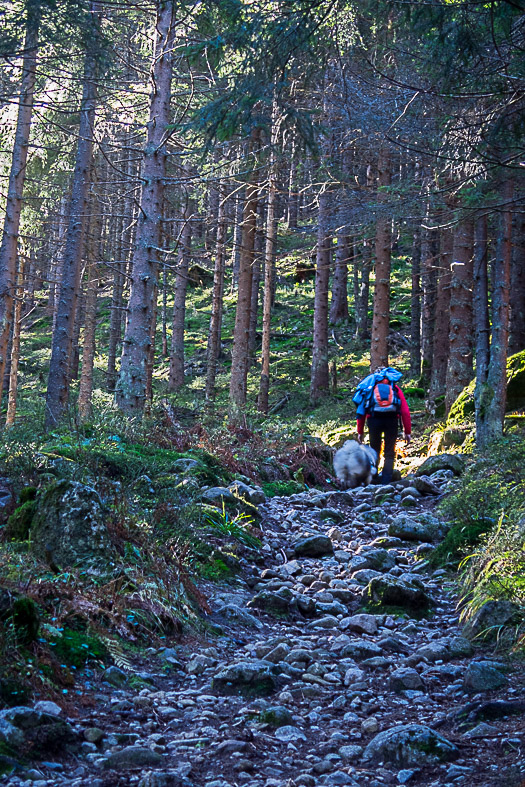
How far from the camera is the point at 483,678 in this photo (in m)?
4.12

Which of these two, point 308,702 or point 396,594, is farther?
point 396,594

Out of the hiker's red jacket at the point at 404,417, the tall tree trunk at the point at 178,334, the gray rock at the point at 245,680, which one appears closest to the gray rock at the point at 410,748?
the gray rock at the point at 245,680

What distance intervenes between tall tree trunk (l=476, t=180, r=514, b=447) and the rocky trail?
5.02 m

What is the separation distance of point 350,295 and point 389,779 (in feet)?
122

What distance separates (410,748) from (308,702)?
3.10ft

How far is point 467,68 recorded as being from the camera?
7.43 metres

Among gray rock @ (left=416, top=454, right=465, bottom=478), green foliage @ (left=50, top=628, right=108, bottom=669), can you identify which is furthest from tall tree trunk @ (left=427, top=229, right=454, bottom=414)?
green foliage @ (left=50, top=628, right=108, bottom=669)

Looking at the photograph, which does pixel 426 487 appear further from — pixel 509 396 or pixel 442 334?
pixel 442 334

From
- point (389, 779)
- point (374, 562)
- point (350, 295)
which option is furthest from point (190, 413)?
point (350, 295)

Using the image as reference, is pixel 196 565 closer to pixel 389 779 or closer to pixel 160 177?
pixel 389 779

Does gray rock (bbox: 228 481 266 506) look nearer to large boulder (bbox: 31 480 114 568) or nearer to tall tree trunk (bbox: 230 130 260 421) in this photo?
large boulder (bbox: 31 480 114 568)

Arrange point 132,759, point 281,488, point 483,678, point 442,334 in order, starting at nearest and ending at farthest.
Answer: point 132,759, point 483,678, point 281,488, point 442,334

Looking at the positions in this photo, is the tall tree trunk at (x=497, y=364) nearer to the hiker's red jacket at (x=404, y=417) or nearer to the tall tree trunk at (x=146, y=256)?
the hiker's red jacket at (x=404, y=417)

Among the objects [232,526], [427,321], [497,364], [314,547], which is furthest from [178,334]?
[314,547]
